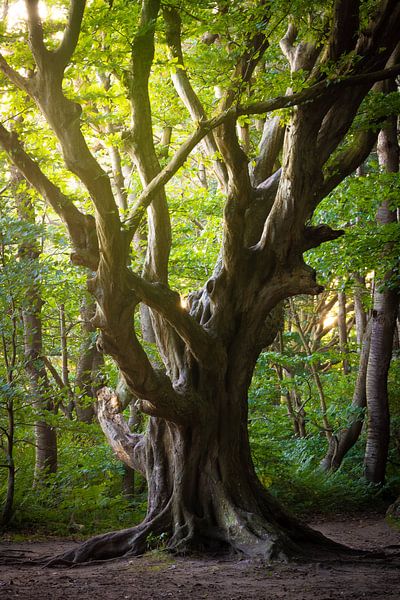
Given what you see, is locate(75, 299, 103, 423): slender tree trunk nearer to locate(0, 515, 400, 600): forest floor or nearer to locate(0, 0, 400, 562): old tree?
locate(0, 0, 400, 562): old tree

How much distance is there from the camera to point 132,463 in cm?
862

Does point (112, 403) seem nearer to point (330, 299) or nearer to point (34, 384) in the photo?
point (34, 384)

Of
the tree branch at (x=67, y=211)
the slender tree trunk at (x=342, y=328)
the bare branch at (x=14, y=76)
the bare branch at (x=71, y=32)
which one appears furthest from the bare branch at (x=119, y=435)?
the slender tree trunk at (x=342, y=328)

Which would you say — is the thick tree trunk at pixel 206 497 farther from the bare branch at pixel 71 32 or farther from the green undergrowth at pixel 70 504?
the bare branch at pixel 71 32

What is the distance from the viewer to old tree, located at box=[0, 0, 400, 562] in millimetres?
6270

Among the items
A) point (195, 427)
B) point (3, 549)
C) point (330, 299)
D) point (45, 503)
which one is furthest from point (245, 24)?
point (330, 299)

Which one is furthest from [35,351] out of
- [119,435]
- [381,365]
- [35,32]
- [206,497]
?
[381,365]

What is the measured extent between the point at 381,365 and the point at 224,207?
6793 millimetres

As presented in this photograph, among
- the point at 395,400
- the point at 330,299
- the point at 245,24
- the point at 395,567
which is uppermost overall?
the point at 330,299

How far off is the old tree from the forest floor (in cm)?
44

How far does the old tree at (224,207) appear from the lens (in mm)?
6270

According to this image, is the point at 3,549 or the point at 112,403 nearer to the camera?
the point at 3,549

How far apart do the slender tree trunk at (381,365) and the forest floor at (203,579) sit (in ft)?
20.8

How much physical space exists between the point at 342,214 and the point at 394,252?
69.4 inches
